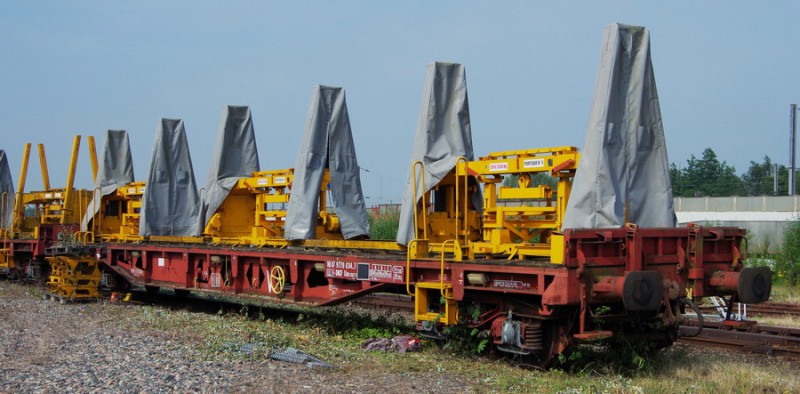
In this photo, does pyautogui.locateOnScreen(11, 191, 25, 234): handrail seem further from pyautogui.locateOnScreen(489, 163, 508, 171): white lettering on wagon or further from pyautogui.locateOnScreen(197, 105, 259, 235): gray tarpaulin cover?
pyautogui.locateOnScreen(489, 163, 508, 171): white lettering on wagon

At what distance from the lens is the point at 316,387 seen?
8.31 metres

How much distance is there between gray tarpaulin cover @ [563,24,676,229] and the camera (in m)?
9.24

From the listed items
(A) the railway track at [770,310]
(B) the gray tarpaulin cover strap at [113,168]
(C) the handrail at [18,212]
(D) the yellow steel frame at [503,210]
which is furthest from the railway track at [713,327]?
(C) the handrail at [18,212]

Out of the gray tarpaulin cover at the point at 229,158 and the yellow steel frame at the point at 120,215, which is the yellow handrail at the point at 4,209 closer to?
the yellow steel frame at the point at 120,215

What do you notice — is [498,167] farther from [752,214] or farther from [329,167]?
[752,214]

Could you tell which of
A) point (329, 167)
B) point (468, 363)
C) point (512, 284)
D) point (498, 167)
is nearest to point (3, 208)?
point (329, 167)

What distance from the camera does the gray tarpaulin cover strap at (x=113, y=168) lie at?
2044 centimetres

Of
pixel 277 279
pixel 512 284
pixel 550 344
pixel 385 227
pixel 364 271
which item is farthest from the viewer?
pixel 385 227

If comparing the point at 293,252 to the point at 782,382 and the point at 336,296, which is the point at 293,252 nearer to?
the point at 336,296

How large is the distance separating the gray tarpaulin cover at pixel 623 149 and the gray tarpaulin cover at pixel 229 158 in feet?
30.5

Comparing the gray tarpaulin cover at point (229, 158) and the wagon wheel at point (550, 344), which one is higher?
the gray tarpaulin cover at point (229, 158)

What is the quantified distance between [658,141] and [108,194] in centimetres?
1500

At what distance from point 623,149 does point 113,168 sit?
1516cm

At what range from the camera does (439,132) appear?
11.7 meters
